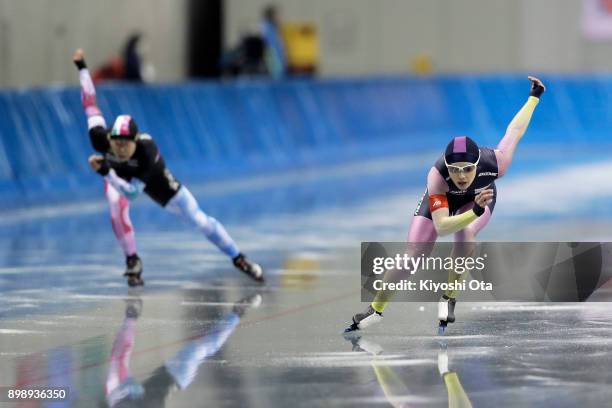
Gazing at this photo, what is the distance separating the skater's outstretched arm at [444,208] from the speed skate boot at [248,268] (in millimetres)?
3253

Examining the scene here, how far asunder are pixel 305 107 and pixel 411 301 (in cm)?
1491

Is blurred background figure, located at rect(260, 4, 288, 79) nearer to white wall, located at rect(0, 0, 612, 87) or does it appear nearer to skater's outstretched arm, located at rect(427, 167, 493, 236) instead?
white wall, located at rect(0, 0, 612, 87)

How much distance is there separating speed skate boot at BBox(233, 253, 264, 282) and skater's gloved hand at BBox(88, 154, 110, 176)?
59.9 inches

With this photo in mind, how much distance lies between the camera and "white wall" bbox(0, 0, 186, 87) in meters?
29.4

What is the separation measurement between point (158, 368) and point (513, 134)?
3.18 m

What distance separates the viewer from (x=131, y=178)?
12.4 meters

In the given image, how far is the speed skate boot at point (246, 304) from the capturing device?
11.3 meters

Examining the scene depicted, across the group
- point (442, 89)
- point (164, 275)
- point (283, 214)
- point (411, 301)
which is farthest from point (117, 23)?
point (411, 301)

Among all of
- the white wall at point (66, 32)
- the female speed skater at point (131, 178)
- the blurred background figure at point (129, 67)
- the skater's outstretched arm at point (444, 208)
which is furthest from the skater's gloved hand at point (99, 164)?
the white wall at point (66, 32)

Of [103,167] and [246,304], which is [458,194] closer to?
[246,304]

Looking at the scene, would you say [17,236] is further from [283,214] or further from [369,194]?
[369,194]

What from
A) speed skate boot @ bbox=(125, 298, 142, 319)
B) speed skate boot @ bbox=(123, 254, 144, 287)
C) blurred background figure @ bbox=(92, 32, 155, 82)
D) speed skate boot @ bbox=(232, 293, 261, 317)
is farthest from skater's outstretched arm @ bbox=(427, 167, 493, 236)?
blurred background figure @ bbox=(92, 32, 155, 82)

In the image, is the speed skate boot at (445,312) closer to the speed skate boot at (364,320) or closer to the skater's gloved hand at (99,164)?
the speed skate boot at (364,320)

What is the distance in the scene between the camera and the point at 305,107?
26.3 meters
